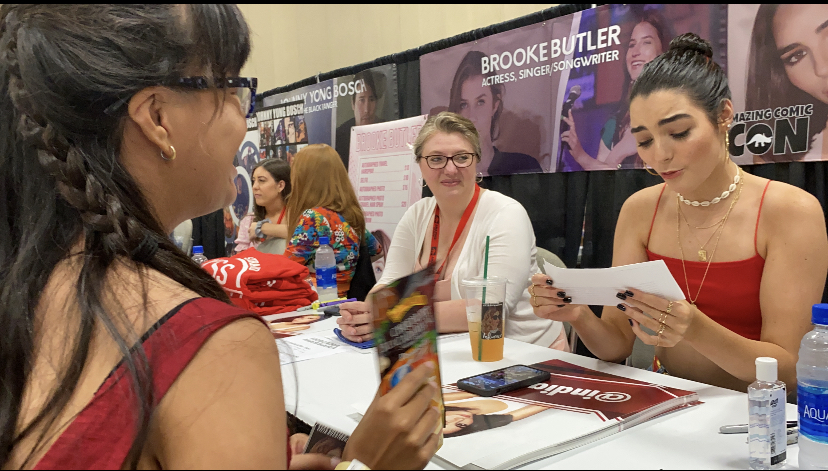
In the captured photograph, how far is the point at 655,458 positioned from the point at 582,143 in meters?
2.19

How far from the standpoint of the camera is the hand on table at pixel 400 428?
0.73 m

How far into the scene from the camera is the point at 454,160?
2.40m

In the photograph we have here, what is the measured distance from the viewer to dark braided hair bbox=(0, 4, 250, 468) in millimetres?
662

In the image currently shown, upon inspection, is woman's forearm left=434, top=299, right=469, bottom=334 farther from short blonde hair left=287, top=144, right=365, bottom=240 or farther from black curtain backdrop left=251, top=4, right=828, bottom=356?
short blonde hair left=287, top=144, right=365, bottom=240

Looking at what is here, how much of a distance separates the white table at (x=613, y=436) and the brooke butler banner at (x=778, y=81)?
1.40m

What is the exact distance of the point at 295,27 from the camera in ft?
19.2

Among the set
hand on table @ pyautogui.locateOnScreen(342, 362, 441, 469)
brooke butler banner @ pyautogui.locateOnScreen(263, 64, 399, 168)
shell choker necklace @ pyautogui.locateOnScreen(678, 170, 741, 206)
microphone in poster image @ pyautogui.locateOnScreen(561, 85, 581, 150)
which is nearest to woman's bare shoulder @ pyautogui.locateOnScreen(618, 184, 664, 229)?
shell choker necklace @ pyautogui.locateOnScreen(678, 170, 741, 206)

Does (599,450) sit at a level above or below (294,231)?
below

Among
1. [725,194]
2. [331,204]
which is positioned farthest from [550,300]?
[331,204]

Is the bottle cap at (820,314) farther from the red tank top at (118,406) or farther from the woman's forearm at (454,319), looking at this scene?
the woman's forearm at (454,319)

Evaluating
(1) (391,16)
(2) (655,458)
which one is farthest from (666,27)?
(1) (391,16)

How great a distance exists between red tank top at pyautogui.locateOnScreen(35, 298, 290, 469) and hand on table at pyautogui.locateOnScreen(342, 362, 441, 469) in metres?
0.25

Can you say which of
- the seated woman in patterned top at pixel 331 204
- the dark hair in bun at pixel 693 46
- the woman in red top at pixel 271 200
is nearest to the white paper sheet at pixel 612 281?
the dark hair in bun at pixel 693 46

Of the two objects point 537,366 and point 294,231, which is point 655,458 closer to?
point 537,366
